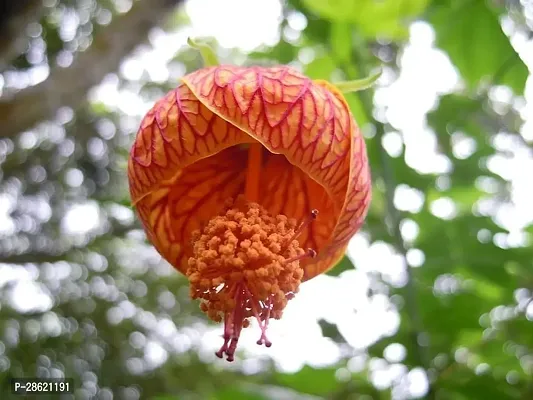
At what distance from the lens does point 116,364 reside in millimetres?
1804

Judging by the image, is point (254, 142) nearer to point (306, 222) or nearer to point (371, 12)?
point (306, 222)

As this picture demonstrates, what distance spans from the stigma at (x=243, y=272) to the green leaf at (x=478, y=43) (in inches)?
15.0

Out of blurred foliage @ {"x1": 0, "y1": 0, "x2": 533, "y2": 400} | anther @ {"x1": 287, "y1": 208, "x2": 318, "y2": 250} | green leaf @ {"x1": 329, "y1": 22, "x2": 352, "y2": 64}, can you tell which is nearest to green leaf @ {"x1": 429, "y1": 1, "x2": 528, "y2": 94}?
blurred foliage @ {"x1": 0, "y1": 0, "x2": 533, "y2": 400}

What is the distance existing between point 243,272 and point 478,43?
469 mm

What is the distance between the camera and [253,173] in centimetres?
60

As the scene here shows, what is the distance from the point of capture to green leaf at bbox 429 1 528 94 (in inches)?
29.5

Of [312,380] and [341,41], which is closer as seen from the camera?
[341,41]

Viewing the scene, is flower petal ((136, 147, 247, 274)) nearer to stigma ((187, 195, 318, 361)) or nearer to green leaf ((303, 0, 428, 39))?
stigma ((187, 195, 318, 361))

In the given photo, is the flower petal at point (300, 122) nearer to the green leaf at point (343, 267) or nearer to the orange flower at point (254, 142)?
the orange flower at point (254, 142)

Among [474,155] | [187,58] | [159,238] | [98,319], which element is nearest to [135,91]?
[187,58]

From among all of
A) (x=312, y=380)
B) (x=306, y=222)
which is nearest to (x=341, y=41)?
(x=306, y=222)

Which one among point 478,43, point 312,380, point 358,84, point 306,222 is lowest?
point 312,380

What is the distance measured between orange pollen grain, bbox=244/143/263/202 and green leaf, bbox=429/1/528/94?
338mm

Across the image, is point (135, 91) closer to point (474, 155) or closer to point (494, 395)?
point (474, 155)
